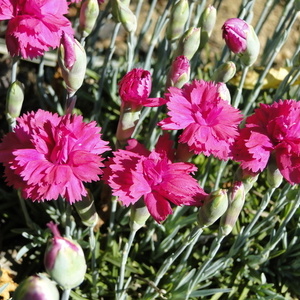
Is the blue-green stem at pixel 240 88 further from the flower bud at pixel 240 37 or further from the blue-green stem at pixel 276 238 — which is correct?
the blue-green stem at pixel 276 238

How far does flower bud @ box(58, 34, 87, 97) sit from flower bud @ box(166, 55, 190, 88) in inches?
7.6

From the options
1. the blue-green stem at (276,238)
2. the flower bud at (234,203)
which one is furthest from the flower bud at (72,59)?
the blue-green stem at (276,238)

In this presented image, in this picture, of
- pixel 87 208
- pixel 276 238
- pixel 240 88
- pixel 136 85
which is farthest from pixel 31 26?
pixel 276 238

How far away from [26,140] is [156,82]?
2.16ft

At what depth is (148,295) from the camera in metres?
1.25

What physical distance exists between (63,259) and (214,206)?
0.99 ft

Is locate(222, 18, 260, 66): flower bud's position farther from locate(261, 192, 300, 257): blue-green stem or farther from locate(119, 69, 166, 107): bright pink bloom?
locate(261, 192, 300, 257): blue-green stem

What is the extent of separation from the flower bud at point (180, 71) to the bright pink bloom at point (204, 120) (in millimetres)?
50

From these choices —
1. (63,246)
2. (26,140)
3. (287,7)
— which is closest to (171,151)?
(26,140)

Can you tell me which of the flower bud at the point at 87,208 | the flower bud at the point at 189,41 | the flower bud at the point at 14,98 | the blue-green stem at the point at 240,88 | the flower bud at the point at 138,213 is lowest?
the flower bud at the point at 87,208

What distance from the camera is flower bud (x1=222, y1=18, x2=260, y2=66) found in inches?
42.0

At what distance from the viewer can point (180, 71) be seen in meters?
1.06

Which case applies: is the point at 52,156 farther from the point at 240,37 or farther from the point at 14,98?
the point at 240,37

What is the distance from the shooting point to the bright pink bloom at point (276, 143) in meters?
0.97
